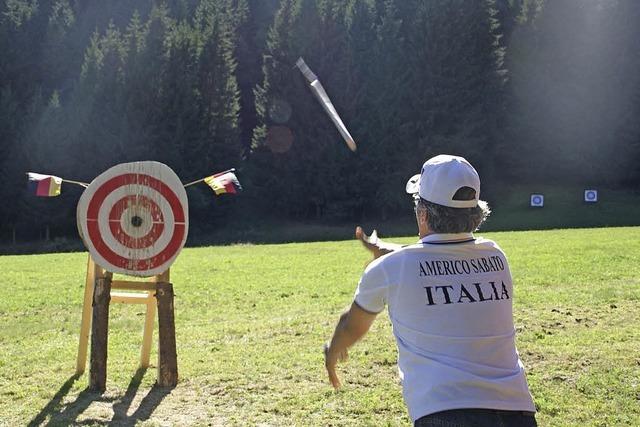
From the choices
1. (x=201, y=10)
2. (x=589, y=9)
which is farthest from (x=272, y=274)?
(x=589, y=9)

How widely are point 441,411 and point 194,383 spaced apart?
3.94 meters

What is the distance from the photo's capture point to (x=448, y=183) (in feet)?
8.48

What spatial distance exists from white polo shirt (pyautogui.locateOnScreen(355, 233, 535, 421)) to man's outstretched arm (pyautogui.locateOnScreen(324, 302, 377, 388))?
0.15 feet

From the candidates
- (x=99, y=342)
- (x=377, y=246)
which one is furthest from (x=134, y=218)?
(x=377, y=246)

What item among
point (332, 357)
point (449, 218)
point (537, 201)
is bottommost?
point (332, 357)

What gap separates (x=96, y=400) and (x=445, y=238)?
401 cm

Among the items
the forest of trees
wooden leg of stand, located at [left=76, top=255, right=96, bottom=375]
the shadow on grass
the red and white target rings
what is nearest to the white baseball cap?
the shadow on grass

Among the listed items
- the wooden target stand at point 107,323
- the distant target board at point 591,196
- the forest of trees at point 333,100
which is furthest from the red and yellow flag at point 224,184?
the distant target board at point 591,196

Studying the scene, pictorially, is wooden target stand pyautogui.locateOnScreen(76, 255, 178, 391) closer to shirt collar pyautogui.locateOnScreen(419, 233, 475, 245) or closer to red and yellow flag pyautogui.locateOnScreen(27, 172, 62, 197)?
red and yellow flag pyautogui.locateOnScreen(27, 172, 62, 197)

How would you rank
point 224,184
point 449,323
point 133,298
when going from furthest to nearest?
point 133,298 → point 224,184 → point 449,323

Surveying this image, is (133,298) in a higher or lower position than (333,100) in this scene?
lower

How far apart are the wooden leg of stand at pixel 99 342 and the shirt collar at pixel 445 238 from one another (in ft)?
13.1

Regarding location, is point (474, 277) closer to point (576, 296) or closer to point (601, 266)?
point (576, 296)

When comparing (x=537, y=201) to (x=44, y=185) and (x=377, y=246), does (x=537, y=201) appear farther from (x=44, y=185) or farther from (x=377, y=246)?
(x=377, y=246)
